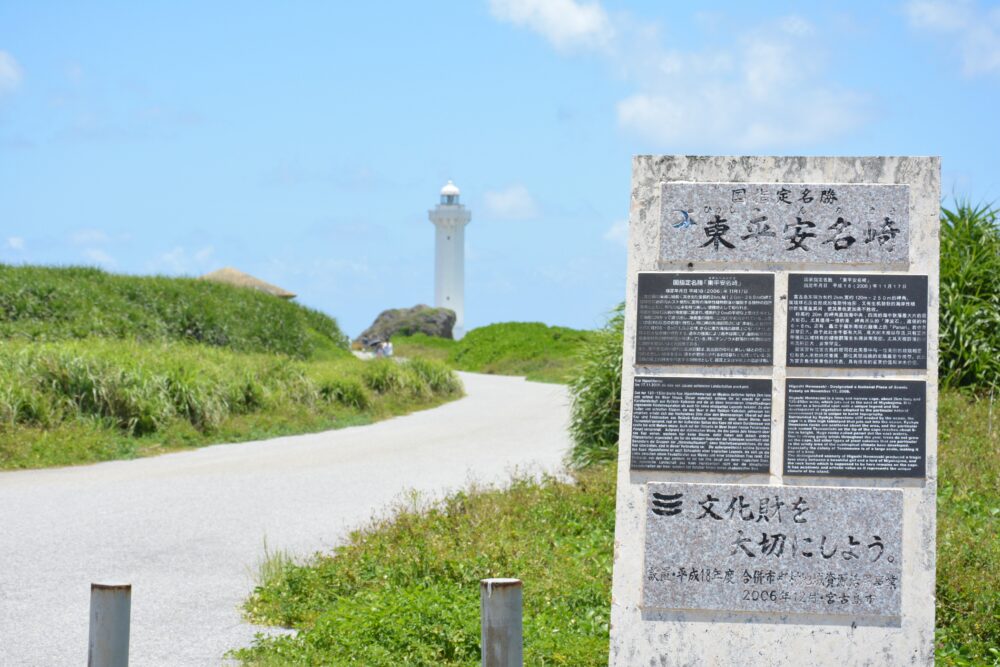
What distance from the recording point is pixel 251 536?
10273 millimetres

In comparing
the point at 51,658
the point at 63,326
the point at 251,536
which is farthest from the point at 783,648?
the point at 63,326

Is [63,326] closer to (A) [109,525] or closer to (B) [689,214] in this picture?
(A) [109,525]

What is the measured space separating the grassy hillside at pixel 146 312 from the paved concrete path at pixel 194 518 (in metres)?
7.10

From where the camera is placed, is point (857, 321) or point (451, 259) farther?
point (451, 259)

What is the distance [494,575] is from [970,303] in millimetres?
8561

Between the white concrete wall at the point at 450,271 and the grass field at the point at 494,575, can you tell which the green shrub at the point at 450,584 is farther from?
the white concrete wall at the point at 450,271

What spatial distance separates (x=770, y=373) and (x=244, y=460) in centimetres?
1023

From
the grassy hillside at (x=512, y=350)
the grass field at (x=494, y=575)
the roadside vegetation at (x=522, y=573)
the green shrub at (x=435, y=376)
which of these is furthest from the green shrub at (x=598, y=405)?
the grassy hillside at (x=512, y=350)

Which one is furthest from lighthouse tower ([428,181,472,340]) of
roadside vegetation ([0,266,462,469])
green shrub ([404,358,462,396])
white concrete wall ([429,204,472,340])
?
green shrub ([404,358,462,396])

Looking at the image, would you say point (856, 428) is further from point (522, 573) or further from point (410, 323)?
point (410, 323)

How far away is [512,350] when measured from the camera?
42.0 m

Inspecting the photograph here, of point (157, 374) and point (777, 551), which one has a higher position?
point (157, 374)

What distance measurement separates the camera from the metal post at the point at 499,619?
4.76 m

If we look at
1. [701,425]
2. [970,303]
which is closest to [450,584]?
[701,425]
